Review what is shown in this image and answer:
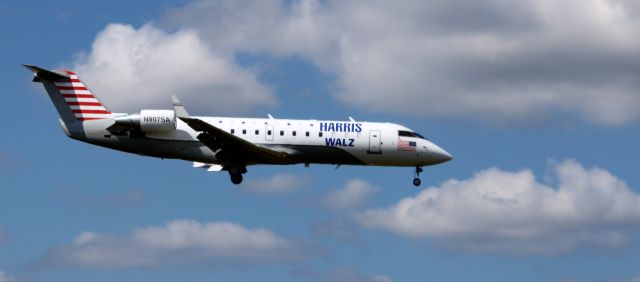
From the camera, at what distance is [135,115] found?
55.2m

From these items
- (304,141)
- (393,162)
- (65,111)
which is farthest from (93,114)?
(393,162)

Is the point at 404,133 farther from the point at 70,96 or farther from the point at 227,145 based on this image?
the point at 70,96

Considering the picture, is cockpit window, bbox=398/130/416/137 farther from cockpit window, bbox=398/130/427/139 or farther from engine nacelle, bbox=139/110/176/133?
engine nacelle, bbox=139/110/176/133

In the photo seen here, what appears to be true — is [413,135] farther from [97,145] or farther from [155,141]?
[97,145]

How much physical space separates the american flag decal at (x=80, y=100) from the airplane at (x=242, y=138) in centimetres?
6

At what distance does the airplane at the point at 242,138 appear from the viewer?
181 feet

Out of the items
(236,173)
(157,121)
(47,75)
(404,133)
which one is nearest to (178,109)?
(157,121)

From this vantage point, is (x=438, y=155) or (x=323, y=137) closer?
(x=323, y=137)

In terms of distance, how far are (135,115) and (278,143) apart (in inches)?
320

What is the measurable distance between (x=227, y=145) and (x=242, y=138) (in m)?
1.22

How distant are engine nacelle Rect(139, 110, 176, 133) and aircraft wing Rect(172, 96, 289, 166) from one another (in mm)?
1989

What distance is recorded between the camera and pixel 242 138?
5550cm

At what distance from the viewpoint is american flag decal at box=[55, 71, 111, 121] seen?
56844 millimetres

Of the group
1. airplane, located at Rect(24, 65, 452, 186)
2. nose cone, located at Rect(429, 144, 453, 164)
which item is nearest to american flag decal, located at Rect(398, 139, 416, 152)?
airplane, located at Rect(24, 65, 452, 186)
